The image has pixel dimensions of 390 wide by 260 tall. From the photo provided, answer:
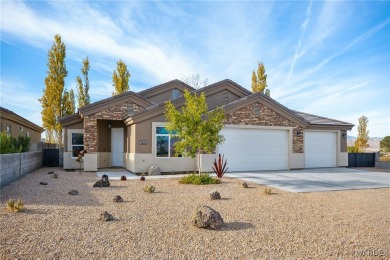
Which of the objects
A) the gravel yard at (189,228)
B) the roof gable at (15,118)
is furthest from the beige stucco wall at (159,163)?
the roof gable at (15,118)

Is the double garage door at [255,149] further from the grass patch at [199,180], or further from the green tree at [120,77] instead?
the green tree at [120,77]

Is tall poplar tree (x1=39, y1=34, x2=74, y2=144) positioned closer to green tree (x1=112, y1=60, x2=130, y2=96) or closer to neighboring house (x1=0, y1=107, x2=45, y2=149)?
neighboring house (x1=0, y1=107, x2=45, y2=149)

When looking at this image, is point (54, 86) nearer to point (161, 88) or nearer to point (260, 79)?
point (161, 88)

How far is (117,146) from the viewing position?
1934 centimetres

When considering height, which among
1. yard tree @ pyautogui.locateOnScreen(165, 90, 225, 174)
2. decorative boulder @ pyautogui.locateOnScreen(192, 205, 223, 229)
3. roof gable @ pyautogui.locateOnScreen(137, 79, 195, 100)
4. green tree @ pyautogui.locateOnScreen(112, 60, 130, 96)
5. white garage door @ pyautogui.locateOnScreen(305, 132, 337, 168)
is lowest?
decorative boulder @ pyautogui.locateOnScreen(192, 205, 223, 229)

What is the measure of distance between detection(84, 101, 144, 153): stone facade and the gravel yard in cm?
750

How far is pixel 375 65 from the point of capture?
1483 cm

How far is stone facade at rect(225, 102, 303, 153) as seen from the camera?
1658 centimetres

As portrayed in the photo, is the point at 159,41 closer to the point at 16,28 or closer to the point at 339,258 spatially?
the point at 16,28

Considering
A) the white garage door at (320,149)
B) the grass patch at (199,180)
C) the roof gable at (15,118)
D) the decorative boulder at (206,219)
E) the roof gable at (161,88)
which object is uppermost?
the roof gable at (161,88)

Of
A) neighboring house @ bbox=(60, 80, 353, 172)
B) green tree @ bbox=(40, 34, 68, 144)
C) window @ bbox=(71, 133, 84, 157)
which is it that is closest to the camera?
neighboring house @ bbox=(60, 80, 353, 172)

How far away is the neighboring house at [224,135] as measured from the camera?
15398 millimetres

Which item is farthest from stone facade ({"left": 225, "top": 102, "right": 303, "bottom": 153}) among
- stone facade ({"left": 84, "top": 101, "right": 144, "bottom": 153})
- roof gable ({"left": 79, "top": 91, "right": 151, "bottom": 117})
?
stone facade ({"left": 84, "top": 101, "right": 144, "bottom": 153})

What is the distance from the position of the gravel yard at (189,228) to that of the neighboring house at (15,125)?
540 inches
